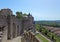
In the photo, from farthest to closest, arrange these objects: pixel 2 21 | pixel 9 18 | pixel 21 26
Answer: pixel 21 26
pixel 9 18
pixel 2 21

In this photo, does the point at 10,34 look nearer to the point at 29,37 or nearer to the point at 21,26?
the point at 21,26

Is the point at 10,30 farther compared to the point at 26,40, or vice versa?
the point at 10,30

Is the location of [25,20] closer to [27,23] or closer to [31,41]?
[27,23]

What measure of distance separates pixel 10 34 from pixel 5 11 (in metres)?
9.26

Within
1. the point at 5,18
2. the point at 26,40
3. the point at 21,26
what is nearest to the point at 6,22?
the point at 5,18

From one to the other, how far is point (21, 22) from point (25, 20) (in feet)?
3.45

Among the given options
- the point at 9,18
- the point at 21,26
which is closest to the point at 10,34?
the point at 9,18

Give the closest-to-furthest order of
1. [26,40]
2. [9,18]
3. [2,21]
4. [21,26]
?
[26,40], [2,21], [9,18], [21,26]

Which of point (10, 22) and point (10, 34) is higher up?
point (10, 22)

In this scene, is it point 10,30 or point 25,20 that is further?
point 25,20

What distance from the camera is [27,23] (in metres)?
29.0

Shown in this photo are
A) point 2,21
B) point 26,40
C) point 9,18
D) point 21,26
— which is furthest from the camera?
point 21,26

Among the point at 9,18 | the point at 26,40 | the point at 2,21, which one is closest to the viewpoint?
the point at 26,40

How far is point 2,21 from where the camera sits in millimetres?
18719
